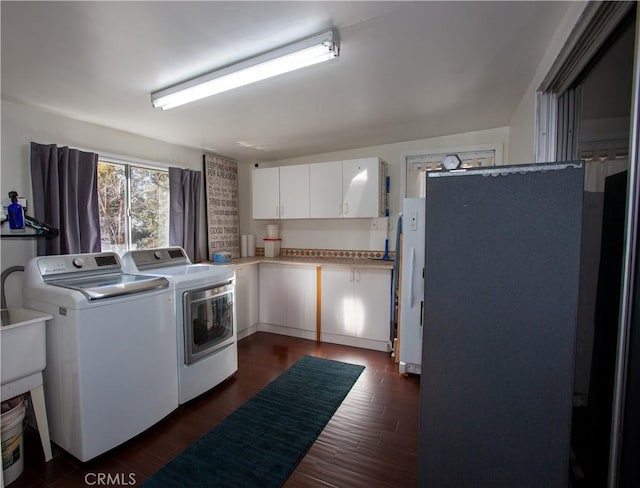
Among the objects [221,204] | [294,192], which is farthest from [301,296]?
[221,204]

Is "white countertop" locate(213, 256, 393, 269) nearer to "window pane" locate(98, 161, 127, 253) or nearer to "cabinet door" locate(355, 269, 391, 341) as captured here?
"cabinet door" locate(355, 269, 391, 341)

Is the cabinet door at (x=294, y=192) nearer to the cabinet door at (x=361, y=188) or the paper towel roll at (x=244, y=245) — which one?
the cabinet door at (x=361, y=188)

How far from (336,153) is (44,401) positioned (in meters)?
3.78

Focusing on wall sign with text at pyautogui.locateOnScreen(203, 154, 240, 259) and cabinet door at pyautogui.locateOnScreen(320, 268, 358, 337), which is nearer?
cabinet door at pyautogui.locateOnScreen(320, 268, 358, 337)

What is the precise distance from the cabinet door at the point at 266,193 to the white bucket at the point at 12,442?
303cm

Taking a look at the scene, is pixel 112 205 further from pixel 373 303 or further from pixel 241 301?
pixel 373 303

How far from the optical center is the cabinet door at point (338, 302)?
3.58 meters

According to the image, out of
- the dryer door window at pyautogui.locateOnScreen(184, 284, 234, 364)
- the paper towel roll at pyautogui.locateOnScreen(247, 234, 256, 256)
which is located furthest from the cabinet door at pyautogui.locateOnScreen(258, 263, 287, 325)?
the dryer door window at pyautogui.locateOnScreen(184, 284, 234, 364)

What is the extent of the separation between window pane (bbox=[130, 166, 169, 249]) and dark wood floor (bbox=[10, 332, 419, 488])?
186 cm

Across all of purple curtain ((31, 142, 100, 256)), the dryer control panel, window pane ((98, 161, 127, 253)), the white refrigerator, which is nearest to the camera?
the dryer control panel

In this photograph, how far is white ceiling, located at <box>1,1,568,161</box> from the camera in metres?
1.43

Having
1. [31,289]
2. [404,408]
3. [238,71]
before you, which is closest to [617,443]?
[404,408]

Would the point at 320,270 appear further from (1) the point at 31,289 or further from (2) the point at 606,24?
(2) the point at 606,24

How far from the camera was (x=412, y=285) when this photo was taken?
114 inches
